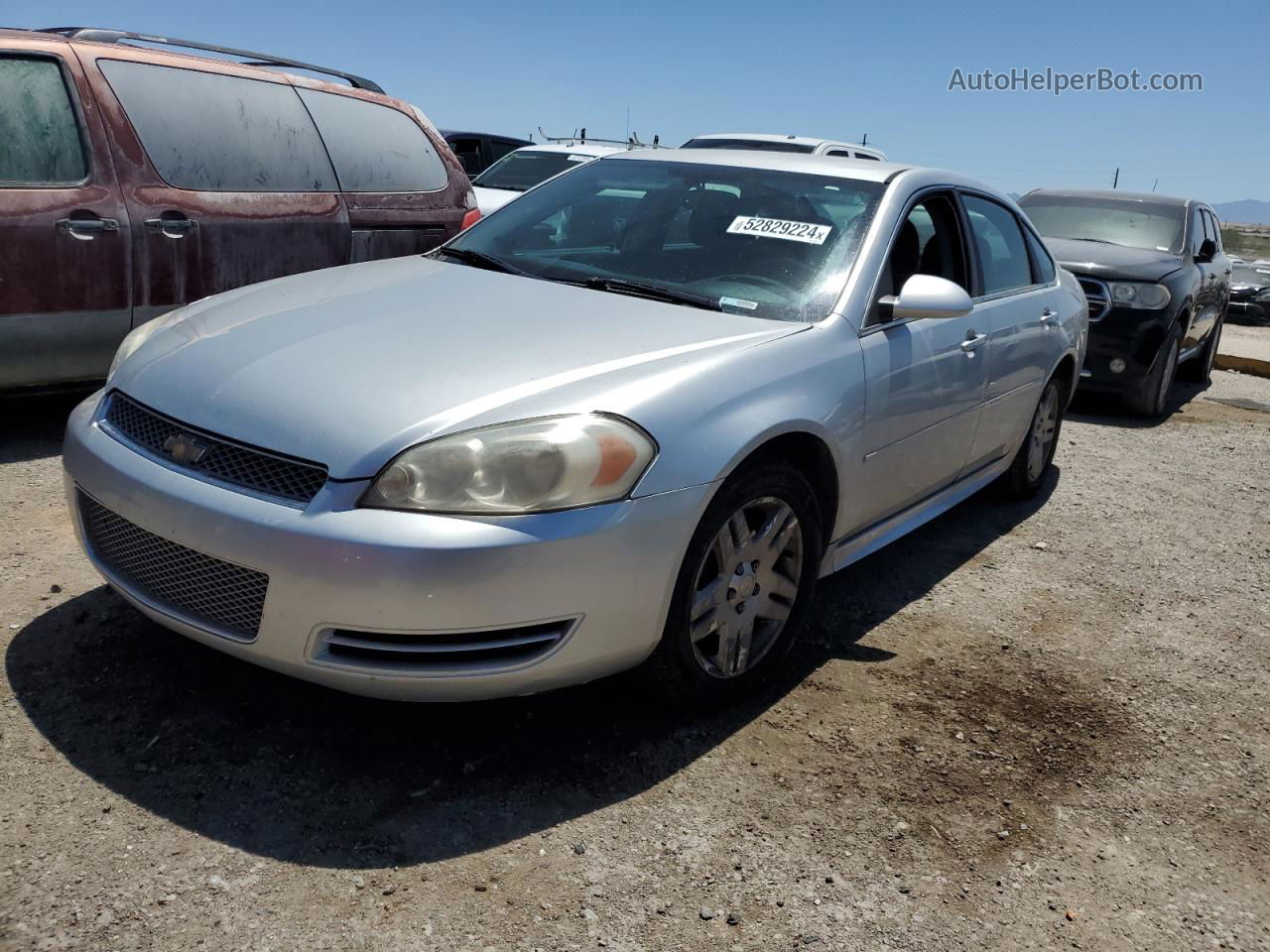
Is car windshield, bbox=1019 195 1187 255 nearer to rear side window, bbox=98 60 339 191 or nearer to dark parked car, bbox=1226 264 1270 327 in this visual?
rear side window, bbox=98 60 339 191

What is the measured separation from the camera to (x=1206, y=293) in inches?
350

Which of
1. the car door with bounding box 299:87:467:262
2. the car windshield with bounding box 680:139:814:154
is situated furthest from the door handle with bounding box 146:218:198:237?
the car windshield with bounding box 680:139:814:154

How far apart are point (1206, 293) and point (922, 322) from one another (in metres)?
6.40

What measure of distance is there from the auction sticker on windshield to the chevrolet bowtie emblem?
1.84 meters

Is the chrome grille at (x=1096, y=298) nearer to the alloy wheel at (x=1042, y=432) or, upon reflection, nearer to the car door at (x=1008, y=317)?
the alloy wheel at (x=1042, y=432)

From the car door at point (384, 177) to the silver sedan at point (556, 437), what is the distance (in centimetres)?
205

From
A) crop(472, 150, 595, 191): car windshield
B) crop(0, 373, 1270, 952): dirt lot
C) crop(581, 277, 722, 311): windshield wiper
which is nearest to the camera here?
crop(0, 373, 1270, 952): dirt lot

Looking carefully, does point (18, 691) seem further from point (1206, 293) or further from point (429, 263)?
point (1206, 293)

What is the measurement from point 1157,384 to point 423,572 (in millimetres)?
7078

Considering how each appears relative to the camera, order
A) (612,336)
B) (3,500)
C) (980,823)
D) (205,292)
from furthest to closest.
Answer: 1. (205,292)
2. (3,500)
3. (612,336)
4. (980,823)

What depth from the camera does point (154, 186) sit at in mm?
5043

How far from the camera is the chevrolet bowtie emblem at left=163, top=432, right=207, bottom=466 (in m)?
2.60

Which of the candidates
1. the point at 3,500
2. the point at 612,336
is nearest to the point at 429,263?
the point at 612,336

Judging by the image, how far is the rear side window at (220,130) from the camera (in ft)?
16.7
